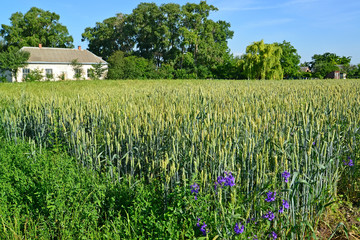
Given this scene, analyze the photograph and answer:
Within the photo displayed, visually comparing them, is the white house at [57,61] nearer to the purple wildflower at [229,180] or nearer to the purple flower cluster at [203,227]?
the purple wildflower at [229,180]

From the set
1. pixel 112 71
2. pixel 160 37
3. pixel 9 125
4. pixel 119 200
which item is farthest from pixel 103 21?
pixel 119 200

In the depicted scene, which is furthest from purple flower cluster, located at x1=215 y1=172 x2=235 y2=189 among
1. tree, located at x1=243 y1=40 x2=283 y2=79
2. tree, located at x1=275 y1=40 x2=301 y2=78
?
tree, located at x1=275 y1=40 x2=301 y2=78

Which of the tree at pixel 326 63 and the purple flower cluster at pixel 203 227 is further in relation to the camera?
the tree at pixel 326 63

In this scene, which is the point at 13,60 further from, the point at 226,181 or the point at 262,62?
the point at 226,181

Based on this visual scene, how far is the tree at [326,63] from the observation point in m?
62.8

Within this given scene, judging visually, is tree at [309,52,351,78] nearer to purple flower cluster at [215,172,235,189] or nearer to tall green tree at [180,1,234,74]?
tall green tree at [180,1,234,74]

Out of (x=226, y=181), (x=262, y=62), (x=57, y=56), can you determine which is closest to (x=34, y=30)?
(x=57, y=56)

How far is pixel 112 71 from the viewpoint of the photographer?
3506 centimetres

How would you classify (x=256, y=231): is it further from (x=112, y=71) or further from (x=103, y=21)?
(x=103, y=21)

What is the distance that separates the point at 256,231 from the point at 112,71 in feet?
112

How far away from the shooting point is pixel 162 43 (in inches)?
1779

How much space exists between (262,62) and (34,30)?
35.6 meters

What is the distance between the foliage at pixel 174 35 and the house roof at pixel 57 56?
6815 millimetres

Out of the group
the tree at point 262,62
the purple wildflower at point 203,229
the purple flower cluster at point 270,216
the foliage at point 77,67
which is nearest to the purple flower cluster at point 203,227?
the purple wildflower at point 203,229
